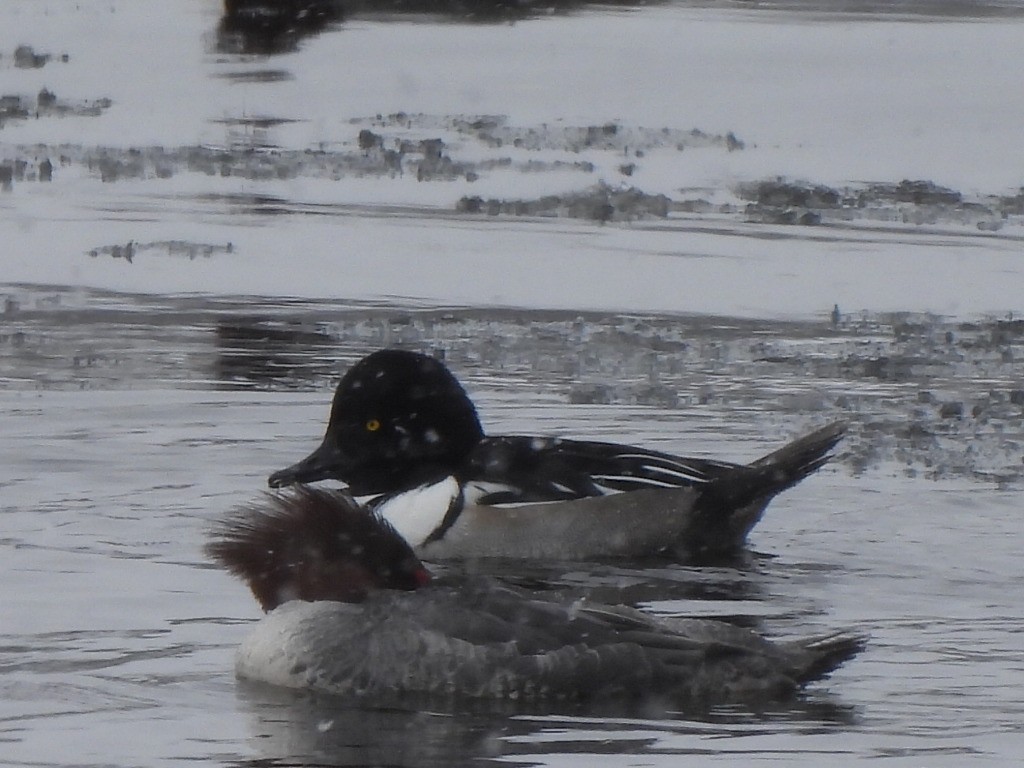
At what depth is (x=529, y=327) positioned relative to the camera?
14.3 metres

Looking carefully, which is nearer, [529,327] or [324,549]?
[324,549]

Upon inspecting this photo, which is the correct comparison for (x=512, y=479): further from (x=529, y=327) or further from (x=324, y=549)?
(x=529, y=327)

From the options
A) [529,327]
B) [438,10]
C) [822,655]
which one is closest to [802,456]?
[822,655]

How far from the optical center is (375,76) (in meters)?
26.4

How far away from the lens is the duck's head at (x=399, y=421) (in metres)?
10.2

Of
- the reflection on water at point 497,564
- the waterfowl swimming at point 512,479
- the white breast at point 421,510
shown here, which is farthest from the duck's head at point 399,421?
the reflection on water at point 497,564

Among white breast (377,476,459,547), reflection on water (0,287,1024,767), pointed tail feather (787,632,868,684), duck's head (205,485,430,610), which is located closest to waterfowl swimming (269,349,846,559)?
white breast (377,476,459,547)

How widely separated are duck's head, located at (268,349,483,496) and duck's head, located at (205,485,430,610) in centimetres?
239

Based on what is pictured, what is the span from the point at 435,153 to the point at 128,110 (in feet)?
13.3

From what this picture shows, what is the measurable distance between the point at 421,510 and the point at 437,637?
8.04 feet

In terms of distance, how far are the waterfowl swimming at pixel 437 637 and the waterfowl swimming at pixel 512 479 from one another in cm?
200

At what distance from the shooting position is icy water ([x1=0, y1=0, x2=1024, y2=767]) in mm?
7469

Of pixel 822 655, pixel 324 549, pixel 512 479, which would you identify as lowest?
pixel 822 655

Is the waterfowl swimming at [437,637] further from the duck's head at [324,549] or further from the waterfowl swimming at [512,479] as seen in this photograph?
the waterfowl swimming at [512,479]
